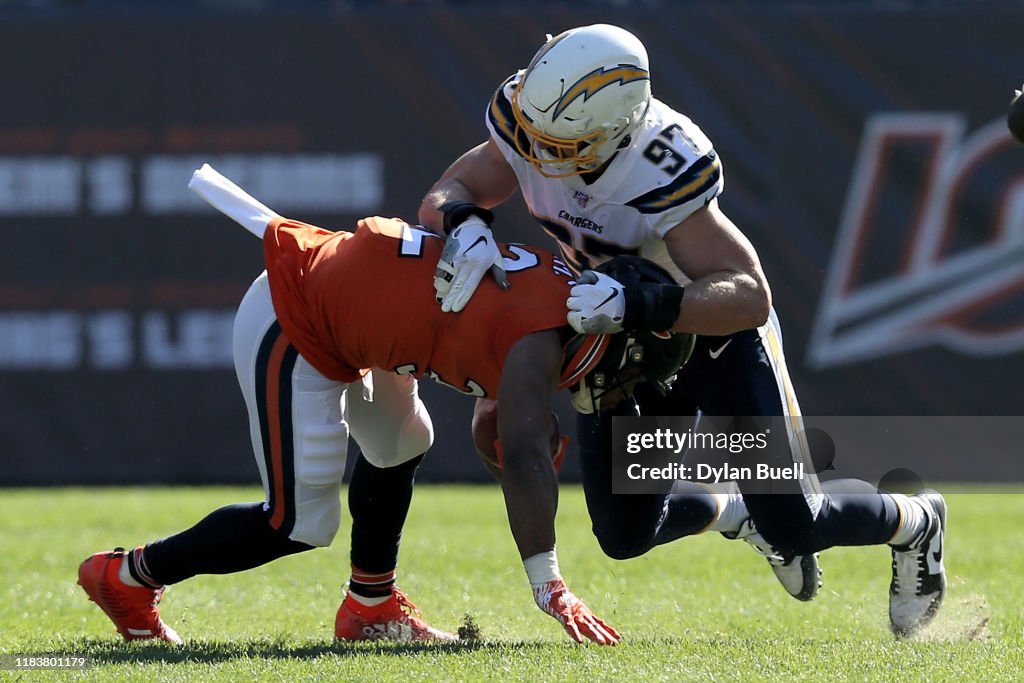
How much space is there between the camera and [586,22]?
7.80 meters

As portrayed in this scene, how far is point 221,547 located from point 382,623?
54 centimetres

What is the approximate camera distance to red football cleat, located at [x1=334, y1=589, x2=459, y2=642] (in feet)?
13.4

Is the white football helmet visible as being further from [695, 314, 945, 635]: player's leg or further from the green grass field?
the green grass field

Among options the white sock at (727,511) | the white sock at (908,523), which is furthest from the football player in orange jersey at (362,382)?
the white sock at (908,523)

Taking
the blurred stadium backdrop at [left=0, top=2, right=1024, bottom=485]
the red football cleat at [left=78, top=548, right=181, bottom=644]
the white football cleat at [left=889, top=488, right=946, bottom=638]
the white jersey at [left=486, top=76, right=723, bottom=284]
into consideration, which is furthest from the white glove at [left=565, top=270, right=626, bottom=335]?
the blurred stadium backdrop at [left=0, top=2, right=1024, bottom=485]

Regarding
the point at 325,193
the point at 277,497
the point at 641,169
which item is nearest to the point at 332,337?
the point at 277,497

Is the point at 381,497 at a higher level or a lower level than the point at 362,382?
lower

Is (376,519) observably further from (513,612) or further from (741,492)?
(741,492)

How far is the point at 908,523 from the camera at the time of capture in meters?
4.22

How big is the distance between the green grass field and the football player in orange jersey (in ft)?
0.63

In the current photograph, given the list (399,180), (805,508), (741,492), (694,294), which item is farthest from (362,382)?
(399,180)

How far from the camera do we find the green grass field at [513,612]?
11.0ft

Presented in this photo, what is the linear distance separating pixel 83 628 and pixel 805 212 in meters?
4.84

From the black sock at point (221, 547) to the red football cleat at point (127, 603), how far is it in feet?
0.17
